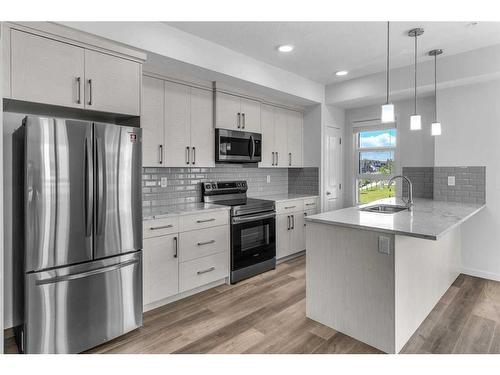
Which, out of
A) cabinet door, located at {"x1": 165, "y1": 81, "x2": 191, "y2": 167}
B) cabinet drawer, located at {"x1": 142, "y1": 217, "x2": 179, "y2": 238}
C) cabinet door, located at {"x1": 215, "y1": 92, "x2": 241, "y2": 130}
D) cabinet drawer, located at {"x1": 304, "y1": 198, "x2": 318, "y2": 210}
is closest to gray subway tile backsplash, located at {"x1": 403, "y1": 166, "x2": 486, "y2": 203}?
cabinet drawer, located at {"x1": 304, "y1": 198, "x2": 318, "y2": 210}

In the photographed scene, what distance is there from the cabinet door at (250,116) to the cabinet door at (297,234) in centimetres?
132

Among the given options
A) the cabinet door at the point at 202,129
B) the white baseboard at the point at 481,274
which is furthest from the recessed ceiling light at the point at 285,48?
the white baseboard at the point at 481,274

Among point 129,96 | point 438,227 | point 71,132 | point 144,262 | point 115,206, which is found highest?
point 129,96

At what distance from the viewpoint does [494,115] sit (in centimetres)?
337

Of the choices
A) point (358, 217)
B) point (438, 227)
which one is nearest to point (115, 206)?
point (358, 217)

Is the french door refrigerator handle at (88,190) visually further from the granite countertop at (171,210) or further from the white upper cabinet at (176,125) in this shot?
the white upper cabinet at (176,125)

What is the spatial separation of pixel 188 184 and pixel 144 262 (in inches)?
47.2

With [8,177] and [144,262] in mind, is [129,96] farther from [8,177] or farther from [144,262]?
[144,262]

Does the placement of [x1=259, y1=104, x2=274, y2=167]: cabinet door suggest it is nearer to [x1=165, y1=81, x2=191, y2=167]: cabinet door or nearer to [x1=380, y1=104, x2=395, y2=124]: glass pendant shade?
[x1=165, y1=81, x2=191, y2=167]: cabinet door

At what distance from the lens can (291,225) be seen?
415 centimetres

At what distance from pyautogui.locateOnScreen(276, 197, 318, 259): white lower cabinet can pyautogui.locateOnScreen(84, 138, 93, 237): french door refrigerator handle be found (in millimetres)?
2339

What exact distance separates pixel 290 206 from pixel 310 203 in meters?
0.51

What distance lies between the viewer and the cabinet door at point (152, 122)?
2924mm

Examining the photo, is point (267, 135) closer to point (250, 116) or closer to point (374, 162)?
point (250, 116)
